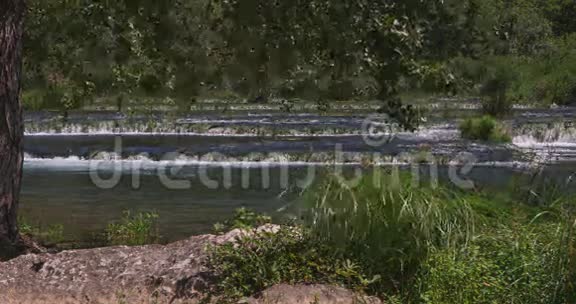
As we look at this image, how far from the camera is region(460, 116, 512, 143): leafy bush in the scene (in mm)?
24391

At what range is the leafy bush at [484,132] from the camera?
24.4 m

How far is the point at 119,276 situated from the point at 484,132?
18701 millimetres

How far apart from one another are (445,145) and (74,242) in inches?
553

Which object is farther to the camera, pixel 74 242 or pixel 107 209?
pixel 107 209

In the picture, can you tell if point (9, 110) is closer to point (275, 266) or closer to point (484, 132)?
point (275, 266)

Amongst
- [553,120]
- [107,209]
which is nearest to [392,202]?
[107,209]

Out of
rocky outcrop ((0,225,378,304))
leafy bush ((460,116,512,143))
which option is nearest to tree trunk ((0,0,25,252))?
rocky outcrop ((0,225,378,304))

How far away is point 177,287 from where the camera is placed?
22.9 ft

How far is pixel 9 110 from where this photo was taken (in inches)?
307

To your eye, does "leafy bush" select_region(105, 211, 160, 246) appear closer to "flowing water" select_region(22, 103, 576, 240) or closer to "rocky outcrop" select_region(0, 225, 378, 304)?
"flowing water" select_region(22, 103, 576, 240)

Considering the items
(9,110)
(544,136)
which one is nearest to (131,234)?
(9,110)

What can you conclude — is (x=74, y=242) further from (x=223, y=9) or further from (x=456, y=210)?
(x=456, y=210)

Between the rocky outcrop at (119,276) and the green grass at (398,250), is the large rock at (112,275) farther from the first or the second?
the green grass at (398,250)

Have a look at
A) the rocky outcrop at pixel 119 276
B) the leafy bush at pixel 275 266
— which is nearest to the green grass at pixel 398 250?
the leafy bush at pixel 275 266
